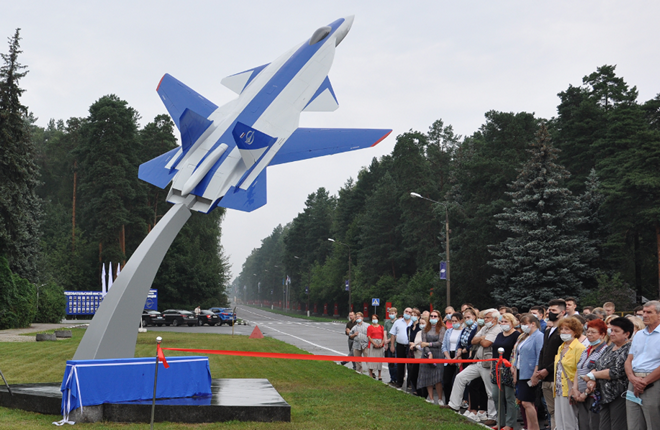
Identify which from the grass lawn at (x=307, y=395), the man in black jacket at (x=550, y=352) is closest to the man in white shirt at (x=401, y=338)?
the grass lawn at (x=307, y=395)

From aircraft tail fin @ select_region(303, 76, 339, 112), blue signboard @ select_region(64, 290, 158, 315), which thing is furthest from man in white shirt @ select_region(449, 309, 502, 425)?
blue signboard @ select_region(64, 290, 158, 315)

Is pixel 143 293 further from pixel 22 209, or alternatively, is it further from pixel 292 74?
pixel 22 209

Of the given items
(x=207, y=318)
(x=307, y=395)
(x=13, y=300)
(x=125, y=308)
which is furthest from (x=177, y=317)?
(x=125, y=308)

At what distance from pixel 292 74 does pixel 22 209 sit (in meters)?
26.4

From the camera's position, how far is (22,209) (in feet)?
120

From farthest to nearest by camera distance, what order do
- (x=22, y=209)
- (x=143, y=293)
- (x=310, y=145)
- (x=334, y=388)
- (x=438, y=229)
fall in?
(x=438, y=229) < (x=22, y=209) < (x=310, y=145) < (x=334, y=388) < (x=143, y=293)

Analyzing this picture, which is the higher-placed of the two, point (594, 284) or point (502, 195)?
point (502, 195)

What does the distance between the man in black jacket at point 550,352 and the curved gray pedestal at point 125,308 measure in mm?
7176

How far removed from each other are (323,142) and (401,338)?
20.4 ft

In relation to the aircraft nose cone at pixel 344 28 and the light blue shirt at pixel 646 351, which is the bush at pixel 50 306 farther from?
the light blue shirt at pixel 646 351

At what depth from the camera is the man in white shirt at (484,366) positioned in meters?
9.98

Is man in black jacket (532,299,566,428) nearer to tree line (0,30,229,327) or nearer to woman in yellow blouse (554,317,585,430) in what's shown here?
woman in yellow blouse (554,317,585,430)

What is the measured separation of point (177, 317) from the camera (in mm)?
45656

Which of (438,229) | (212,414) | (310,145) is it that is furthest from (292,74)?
(438,229)
